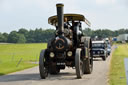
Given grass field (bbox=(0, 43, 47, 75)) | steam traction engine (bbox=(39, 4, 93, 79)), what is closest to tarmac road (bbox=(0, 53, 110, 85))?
steam traction engine (bbox=(39, 4, 93, 79))

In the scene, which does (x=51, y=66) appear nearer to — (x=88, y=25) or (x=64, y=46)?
(x=64, y=46)

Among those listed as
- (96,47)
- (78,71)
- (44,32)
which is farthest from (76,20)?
(44,32)

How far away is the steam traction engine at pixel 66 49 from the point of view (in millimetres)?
14023

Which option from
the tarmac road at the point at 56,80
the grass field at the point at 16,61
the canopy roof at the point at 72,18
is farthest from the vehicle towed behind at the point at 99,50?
the tarmac road at the point at 56,80

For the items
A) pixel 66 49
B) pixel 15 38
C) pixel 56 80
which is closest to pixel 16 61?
pixel 66 49

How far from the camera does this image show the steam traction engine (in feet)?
46.0

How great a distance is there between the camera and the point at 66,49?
561 inches

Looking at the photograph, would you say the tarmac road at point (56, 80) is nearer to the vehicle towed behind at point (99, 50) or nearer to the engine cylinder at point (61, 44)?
the engine cylinder at point (61, 44)

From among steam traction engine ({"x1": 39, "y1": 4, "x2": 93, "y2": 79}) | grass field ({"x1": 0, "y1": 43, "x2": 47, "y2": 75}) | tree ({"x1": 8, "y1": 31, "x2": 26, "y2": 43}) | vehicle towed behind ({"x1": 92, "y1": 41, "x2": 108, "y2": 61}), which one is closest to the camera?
steam traction engine ({"x1": 39, "y1": 4, "x2": 93, "y2": 79})

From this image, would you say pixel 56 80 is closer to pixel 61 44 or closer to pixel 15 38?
pixel 61 44

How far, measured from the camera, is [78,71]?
13.7 metres

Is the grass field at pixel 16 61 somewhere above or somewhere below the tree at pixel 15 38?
below

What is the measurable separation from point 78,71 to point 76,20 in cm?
407

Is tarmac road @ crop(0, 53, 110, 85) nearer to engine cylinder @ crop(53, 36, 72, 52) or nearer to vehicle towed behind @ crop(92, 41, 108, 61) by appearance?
engine cylinder @ crop(53, 36, 72, 52)
